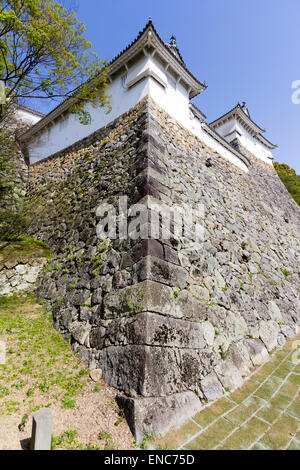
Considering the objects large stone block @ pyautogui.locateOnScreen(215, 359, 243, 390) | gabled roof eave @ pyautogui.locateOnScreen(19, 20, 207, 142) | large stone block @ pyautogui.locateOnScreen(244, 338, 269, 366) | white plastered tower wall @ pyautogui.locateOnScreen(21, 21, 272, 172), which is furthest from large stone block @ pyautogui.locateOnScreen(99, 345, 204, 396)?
gabled roof eave @ pyautogui.locateOnScreen(19, 20, 207, 142)

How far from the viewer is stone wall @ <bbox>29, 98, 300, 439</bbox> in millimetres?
3311

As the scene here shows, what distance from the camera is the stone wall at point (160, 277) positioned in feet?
10.9

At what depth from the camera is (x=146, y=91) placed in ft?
22.5

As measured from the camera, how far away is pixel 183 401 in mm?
3133

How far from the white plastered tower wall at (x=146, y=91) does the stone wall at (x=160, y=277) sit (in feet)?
1.81

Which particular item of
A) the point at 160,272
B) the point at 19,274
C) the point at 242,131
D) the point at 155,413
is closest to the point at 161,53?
the point at 160,272

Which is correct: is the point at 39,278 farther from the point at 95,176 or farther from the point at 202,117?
the point at 202,117

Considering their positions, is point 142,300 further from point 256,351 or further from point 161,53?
point 161,53

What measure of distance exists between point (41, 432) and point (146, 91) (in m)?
8.09

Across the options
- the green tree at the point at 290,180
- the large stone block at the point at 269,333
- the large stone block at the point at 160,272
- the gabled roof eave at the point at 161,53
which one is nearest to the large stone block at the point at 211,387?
the large stone block at the point at 160,272

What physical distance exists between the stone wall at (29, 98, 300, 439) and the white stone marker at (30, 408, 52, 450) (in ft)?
3.16

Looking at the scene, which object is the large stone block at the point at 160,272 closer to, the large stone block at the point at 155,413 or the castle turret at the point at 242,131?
the large stone block at the point at 155,413

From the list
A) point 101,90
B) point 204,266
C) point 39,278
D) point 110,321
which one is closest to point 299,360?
point 204,266

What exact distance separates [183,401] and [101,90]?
30.6ft
